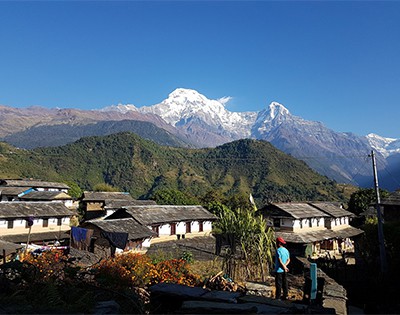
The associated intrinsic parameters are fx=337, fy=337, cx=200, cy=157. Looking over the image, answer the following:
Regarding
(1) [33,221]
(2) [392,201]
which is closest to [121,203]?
(1) [33,221]

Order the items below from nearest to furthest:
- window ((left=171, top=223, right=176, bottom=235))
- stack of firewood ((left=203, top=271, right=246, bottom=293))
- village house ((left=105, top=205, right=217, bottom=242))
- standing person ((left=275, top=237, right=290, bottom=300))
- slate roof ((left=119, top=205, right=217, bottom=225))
Result: standing person ((left=275, top=237, right=290, bottom=300))
stack of firewood ((left=203, top=271, right=246, bottom=293))
slate roof ((left=119, top=205, right=217, bottom=225))
village house ((left=105, top=205, right=217, bottom=242))
window ((left=171, top=223, right=176, bottom=235))

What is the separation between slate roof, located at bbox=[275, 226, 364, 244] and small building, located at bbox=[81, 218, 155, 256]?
55.6 ft

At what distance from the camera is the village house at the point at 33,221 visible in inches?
1551

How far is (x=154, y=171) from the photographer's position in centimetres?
17488

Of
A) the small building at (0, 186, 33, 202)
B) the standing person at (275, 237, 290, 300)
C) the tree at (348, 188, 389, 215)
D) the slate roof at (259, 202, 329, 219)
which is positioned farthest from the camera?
the tree at (348, 188, 389, 215)

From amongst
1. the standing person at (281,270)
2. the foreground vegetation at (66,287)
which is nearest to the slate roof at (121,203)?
the foreground vegetation at (66,287)

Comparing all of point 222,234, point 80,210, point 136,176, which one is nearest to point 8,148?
point 136,176

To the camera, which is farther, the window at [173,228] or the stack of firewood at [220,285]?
the window at [173,228]

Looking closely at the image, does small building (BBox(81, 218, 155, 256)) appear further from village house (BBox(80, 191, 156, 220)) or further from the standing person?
village house (BBox(80, 191, 156, 220))

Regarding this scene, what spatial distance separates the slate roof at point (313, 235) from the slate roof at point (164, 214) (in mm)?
11672

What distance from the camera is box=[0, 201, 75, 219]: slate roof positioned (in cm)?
4009

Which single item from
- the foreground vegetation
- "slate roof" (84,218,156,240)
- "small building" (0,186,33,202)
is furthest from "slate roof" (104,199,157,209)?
the foreground vegetation

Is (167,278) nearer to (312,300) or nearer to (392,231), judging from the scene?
(312,300)

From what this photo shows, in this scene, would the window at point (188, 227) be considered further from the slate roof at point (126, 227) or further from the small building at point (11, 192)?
→ the small building at point (11, 192)
